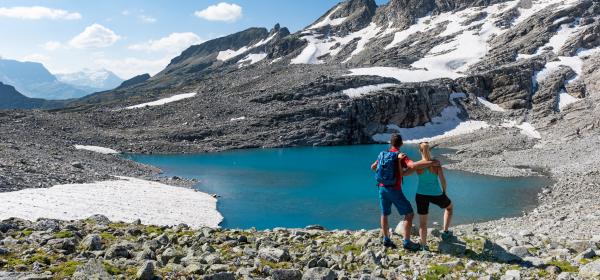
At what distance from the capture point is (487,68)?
12112 cm

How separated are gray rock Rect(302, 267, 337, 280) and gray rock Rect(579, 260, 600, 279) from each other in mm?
5971

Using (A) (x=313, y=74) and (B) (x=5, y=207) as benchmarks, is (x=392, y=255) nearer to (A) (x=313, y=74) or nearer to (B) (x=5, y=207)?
(B) (x=5, y=207)

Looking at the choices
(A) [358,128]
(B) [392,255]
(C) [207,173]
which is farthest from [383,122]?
(B) [392,255]

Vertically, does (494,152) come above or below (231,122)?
below

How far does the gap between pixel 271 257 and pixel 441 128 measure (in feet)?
328

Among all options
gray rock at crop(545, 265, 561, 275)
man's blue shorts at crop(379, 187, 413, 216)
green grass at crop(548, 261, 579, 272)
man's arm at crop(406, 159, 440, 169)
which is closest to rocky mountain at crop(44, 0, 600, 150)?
man's blue shorts at crop(379, 187, 413, 216)

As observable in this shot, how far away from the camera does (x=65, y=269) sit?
10047 mm

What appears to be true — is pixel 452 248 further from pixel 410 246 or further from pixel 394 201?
pixel 394 201

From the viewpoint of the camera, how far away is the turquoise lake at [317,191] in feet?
115

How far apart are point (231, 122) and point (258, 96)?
1299cm

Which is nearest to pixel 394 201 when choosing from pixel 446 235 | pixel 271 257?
pixel 446 235

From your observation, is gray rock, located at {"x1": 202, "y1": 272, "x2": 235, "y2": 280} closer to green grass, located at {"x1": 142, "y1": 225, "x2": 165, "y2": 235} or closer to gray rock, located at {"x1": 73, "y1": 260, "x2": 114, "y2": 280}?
gray rock, located at {"x1": 73, "y1": 260, "x2": 114, "y2": 280}

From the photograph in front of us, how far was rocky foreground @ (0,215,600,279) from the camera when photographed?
1032 cm

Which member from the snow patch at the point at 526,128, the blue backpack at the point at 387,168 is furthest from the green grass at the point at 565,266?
the snow patch at the point at 526,128
